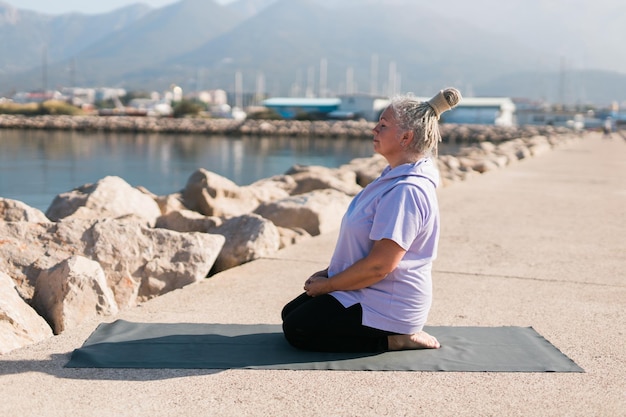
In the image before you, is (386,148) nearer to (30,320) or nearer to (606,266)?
(30,320)

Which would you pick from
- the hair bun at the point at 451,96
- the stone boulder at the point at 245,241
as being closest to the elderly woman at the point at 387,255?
the hair bun at the point at 451,96

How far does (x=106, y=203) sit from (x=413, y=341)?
16.3 feet

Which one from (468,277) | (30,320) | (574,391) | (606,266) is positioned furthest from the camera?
(606,266)

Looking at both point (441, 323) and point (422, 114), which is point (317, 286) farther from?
point (441, 323)

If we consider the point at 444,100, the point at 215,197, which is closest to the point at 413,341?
the point at 444,100

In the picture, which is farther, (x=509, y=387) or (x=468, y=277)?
(x=468, y=277)

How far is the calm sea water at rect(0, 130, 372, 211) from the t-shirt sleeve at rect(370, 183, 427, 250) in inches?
538

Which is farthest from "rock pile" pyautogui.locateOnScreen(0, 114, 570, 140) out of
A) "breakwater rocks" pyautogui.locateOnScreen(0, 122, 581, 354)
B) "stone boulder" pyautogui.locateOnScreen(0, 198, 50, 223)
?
"stone boulder" pyautogui.locateOnScreen(0, 198, 50, 223)

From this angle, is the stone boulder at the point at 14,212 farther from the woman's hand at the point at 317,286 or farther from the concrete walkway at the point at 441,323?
the woman's hand at the point at 317,286

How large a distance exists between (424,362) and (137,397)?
1.22 meters

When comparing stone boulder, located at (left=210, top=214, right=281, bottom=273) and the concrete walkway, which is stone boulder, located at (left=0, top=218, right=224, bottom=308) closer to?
the concrete walkway

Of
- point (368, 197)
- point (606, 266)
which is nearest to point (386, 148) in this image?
point (368, 197)

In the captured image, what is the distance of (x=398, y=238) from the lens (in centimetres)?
333

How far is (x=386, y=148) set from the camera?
3463 mm
